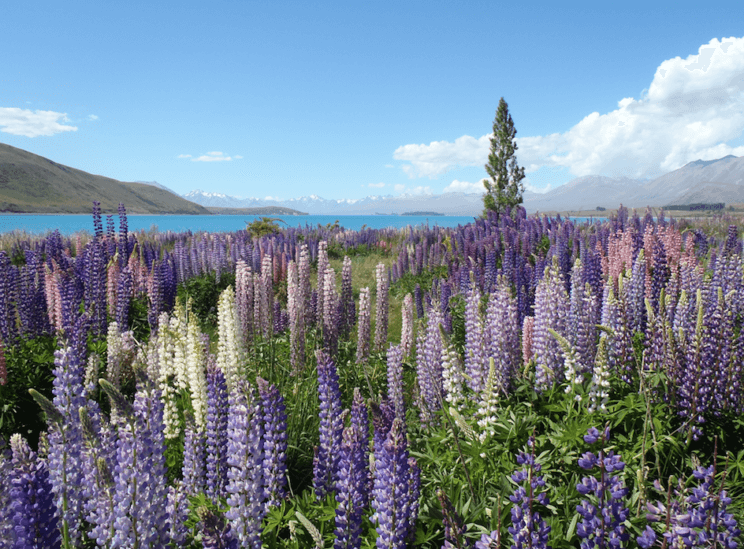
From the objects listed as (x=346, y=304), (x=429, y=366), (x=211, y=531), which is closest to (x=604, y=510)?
(x=211, y=531)

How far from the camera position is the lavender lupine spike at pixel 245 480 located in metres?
2.17

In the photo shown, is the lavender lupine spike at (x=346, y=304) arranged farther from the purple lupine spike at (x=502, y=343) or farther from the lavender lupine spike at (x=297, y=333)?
the purple lupine spike at (x=502, y=343)

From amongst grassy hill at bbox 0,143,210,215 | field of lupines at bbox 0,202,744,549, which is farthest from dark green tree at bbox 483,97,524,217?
grassy hill at bbox 0,143,210,215

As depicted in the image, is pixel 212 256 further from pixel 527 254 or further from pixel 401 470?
pixel 401 470

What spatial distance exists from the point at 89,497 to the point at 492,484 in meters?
2.60

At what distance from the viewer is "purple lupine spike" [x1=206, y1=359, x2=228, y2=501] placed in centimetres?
301

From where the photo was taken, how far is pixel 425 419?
447cm

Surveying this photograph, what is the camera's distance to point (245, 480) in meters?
2.21

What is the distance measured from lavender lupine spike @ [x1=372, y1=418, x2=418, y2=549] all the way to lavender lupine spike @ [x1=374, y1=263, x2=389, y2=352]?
5.29 metres

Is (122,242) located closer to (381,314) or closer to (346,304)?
(346,304)

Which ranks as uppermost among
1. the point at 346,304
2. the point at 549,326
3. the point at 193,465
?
the point at 549,326

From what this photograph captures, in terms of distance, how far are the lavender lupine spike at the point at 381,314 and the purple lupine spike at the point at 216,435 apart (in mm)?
4522

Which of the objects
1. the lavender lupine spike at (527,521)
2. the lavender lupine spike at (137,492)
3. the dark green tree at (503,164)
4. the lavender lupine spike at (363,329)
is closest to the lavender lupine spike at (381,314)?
the lavender lupine spike at (363,329)

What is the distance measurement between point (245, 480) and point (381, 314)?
223 inches
